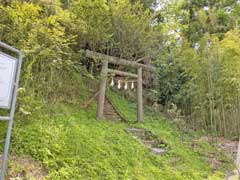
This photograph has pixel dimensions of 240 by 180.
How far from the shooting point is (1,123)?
3486 mm

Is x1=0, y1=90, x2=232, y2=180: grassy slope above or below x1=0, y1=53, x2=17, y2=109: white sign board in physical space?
below

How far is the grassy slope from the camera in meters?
3.12

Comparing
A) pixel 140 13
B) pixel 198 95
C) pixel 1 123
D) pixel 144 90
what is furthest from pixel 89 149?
pixel 144 90

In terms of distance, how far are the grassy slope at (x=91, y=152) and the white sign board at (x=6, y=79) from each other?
1.08m

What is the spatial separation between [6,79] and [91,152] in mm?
1862

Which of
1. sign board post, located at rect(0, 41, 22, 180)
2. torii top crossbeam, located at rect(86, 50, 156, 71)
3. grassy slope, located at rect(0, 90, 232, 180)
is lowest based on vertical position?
grassy slope, located at rect(0, 90, 232, 180)

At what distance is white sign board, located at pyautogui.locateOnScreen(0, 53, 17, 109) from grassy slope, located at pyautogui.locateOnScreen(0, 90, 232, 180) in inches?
42.6

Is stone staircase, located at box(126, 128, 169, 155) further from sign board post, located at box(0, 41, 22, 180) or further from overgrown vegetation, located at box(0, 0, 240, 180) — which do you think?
sign board post, located at box(0, 41, 22, 180)

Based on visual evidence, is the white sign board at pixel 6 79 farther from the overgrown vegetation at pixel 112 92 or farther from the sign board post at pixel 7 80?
the overgrown vegetation at pixel 112 92

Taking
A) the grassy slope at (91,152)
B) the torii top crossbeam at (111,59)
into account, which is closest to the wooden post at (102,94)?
the torii top crossbeam at (111,59)

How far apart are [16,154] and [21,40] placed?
1.54 meters

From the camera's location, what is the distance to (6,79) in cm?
210

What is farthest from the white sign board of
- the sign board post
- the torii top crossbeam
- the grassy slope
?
the torii top crossbeam

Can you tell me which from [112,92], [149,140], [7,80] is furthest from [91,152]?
[112,92]
